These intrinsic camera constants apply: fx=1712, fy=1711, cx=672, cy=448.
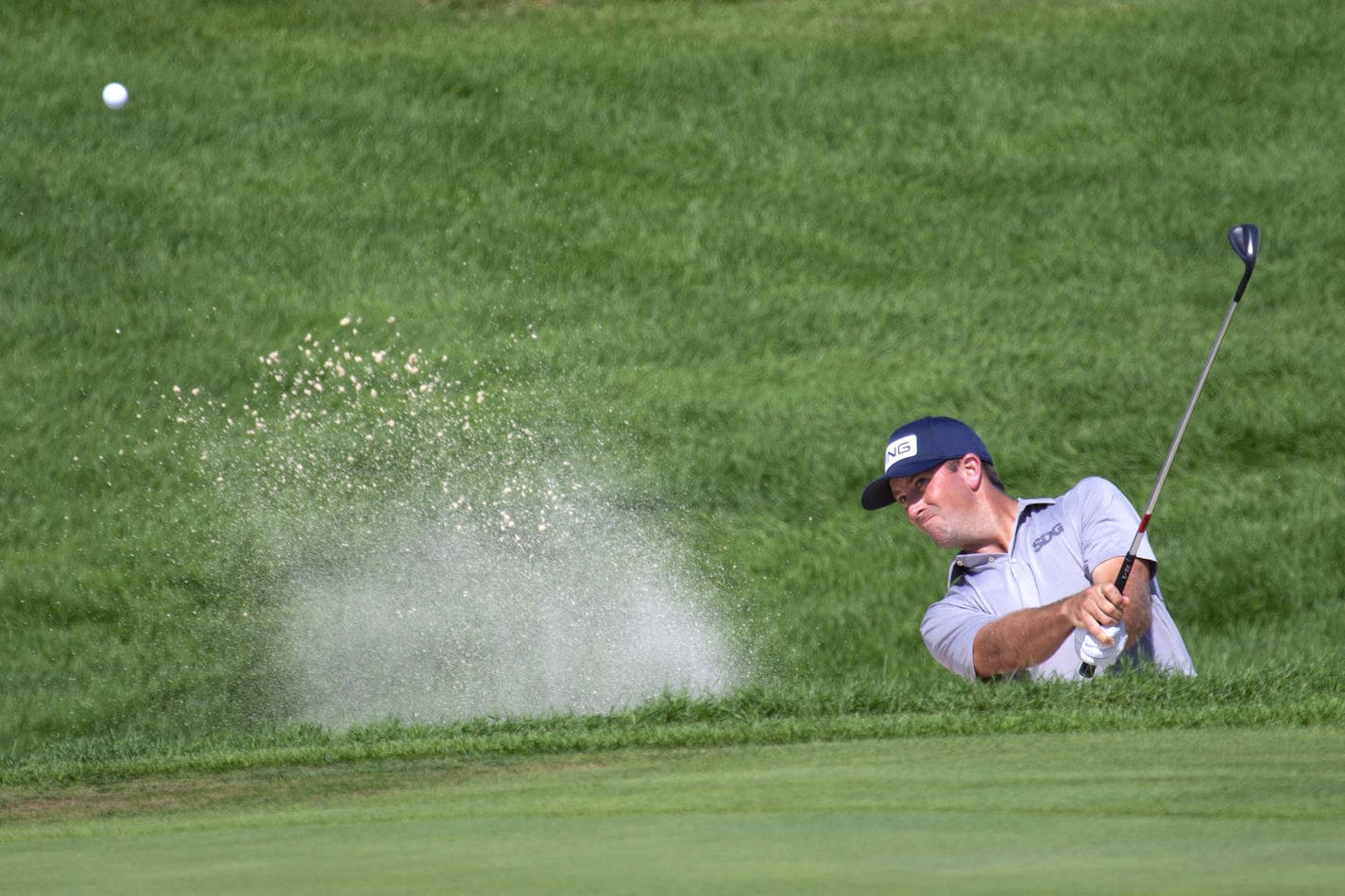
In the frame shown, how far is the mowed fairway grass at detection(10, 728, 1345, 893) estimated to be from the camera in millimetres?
2775

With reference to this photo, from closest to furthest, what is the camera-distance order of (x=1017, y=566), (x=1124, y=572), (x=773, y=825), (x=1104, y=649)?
(x=773, y=825) → (x=1124, y=572) → (x=1104, y=649) → (x=1017, y=566)

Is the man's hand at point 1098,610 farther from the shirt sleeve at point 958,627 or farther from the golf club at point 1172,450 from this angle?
the shirt sleeve at point 958,627

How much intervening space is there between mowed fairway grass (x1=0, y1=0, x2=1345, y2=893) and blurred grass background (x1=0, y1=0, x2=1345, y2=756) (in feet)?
0.14

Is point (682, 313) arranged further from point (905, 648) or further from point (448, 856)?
point (448, 856)

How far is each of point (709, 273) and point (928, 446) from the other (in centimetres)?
752

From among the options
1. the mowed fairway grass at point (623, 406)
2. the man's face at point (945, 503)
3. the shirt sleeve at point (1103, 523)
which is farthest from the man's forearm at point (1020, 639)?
the man's face at point (945, 503)

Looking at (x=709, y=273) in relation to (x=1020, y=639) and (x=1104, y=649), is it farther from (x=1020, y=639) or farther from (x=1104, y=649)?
(x=1104, y=649)

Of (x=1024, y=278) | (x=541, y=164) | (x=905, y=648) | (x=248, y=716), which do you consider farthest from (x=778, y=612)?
(x=541, y=164)

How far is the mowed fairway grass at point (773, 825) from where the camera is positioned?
9.11 feet

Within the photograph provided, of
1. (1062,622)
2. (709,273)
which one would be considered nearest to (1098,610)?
Result: (1062,622)

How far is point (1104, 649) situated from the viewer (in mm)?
5457

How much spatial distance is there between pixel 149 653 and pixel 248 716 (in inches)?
33.7

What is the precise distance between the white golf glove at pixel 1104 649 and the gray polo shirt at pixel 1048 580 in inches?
5.6

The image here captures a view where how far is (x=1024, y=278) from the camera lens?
13.3m
